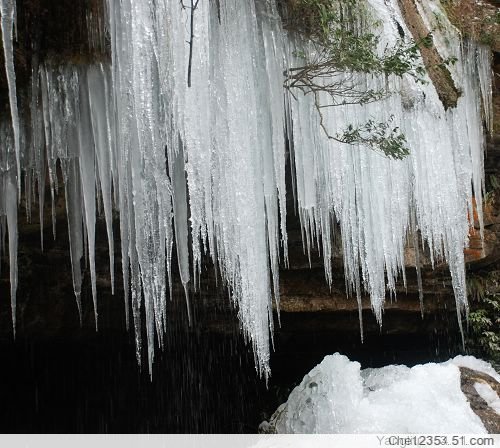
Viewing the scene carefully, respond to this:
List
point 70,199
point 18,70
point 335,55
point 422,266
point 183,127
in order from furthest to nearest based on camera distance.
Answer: point 422,266 < point 335,55 < point 70,199 < point 183,127 < point 18,70

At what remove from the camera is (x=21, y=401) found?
8.93m

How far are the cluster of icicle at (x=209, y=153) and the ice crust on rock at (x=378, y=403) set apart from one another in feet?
3.82

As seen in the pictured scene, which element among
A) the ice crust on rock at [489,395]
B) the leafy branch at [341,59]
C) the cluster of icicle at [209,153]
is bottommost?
the ice crust on rock at [489,395]

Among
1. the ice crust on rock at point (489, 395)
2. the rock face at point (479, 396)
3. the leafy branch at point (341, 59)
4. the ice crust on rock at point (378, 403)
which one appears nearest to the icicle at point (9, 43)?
the leafy branch at point (341, 59)

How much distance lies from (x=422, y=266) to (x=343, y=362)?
5.15ft

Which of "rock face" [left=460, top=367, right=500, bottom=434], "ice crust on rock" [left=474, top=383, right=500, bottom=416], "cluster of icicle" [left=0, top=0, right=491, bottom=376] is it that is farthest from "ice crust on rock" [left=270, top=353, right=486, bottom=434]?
"cluster of icicle" [left=0, top=0, right=491, bottom=376]

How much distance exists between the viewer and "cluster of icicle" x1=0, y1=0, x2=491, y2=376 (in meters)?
3.74

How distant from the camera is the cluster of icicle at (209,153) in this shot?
12.3 feet

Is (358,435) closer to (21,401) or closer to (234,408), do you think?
(234,408)

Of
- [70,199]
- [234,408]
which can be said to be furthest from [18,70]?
[234,408]

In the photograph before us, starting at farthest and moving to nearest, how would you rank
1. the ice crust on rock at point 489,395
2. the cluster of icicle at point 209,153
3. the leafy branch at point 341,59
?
1. the ice crust on rock at point 489,395
2. the leafy branch at point 341,59
3. the cluster of icicle at point 209,153

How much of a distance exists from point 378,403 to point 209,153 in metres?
3.98

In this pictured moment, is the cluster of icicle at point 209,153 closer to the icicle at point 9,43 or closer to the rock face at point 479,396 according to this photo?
the icicle at point 9,43

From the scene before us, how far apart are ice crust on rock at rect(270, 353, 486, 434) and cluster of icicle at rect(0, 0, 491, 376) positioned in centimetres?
116
